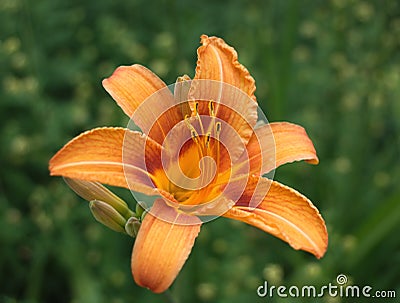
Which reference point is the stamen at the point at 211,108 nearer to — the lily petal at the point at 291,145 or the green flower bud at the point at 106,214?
the lily petal at the point at 291,145

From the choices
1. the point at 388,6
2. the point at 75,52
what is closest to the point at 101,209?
the point at 388,6

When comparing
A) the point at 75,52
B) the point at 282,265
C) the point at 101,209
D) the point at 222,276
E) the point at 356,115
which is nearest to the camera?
the point at 101,209

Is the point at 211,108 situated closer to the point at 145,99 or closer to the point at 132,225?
the point at 145,99

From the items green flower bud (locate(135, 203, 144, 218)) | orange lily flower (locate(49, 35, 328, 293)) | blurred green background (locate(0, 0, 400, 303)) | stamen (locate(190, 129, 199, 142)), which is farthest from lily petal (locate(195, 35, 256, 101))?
blurred green background (locate(0, 0, 400, 303))

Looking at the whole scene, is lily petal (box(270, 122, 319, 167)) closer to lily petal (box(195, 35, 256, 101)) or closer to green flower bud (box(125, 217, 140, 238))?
lily petal (box(195, 35, 256, 101))

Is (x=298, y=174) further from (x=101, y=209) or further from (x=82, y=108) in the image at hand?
(x=101, y=209)

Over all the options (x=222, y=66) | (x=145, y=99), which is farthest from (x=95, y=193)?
(x=222, y=66)
